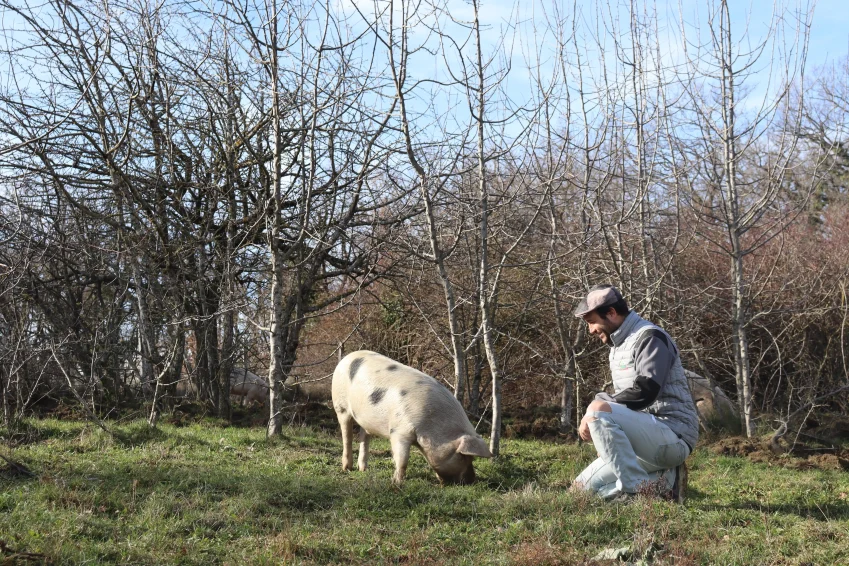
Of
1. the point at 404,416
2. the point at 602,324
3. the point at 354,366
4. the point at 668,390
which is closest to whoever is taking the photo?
the point at 668,390

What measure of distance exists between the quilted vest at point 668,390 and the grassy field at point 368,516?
0.59m

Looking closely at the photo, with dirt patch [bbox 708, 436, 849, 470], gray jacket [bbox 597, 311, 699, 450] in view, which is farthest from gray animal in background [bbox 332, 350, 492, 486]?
dirt patch [bbox 708, 436, 849, 470]

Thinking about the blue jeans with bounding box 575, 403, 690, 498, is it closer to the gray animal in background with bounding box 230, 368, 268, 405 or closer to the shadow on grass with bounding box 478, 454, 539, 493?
the shadow on grass with bounding box 478, 454, 539, 493

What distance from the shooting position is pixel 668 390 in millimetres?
5805

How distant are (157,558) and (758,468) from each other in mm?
6177

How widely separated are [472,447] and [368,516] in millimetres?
1451

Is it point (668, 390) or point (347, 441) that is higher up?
point (668, 390)

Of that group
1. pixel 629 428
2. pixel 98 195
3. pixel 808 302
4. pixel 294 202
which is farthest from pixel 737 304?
pixel 98 195

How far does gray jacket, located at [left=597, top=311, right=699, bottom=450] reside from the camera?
5.55 metres

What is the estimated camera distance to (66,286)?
12133mm

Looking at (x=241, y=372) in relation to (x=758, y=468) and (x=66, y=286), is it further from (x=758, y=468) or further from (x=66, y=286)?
(x=758, y=468)

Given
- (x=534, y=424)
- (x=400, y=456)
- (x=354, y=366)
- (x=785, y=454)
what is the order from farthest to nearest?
(x=534, y=424), (x=785, y=454), (x=354, y=366), (x=400, y=456)

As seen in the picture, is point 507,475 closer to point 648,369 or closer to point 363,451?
point 363,451

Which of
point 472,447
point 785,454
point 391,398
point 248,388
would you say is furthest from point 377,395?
point 248,388
